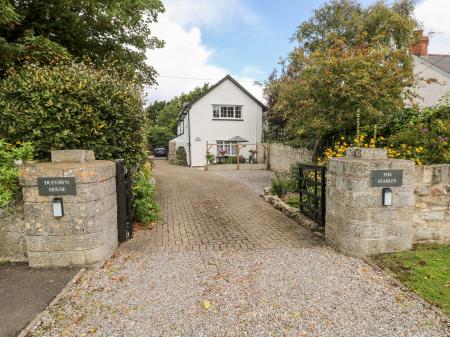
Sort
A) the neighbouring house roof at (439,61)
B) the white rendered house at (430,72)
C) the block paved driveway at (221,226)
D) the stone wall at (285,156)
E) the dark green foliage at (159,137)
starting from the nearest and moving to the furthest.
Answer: the block paved driveway at (221,226)
the stone wall at (285,156)
the white rendered house at (430,72)
the neighbouring house roof at (439,61)
the dark green foliage at (159,137)

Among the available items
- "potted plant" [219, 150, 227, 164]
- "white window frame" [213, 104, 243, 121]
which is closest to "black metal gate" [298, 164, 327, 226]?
"potted plant" [219, 150, 227, 164]

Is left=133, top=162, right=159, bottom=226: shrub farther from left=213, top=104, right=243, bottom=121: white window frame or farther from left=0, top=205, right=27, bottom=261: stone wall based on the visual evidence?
left=213, top=104, right=243, bottom=121: white window frame

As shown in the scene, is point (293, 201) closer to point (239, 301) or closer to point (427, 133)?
point (427, 133)

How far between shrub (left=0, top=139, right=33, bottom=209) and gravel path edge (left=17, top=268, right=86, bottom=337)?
1.52 meters

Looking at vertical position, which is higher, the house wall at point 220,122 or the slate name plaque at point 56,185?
the house wall at point 220,122

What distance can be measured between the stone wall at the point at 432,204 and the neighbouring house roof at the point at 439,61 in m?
15.1

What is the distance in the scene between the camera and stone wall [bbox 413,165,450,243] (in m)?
4.84

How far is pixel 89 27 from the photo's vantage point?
873 centimetres

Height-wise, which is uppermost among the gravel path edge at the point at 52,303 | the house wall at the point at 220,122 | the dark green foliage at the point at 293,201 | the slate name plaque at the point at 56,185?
the house wall at the point at 220,122

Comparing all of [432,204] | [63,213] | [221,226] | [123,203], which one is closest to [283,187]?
[221,226]

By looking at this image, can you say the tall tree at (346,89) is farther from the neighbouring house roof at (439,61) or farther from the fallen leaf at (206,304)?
the neighbouring house roof at (439,61)

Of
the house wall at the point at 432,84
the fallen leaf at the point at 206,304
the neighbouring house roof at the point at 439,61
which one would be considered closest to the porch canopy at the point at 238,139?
the house wall at the point at 432,84

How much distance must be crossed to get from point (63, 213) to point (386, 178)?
16.3 feet

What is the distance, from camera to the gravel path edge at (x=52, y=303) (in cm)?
276
